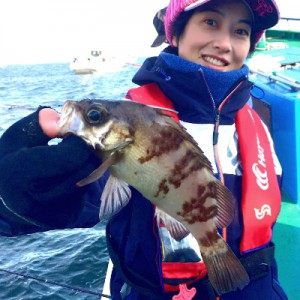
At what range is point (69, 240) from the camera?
7.38 m

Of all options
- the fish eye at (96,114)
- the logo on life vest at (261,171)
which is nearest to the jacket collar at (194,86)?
the logo on life vest at (261,171)

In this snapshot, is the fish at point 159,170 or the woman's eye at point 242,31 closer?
the fish at point 159,170

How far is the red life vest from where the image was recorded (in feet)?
7.63

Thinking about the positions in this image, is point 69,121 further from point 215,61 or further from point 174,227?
point 215,61

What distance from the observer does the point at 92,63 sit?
5725 centimetres

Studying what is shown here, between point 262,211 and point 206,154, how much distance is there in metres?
0.53

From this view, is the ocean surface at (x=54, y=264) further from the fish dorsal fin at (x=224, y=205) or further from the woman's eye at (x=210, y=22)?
the fish dorsal fin at (x=224, y=205)

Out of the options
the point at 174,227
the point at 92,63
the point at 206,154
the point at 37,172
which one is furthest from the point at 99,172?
the point at 92,63

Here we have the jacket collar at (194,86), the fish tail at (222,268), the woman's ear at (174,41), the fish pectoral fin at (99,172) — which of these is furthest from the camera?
the woman's ear at (174,41)

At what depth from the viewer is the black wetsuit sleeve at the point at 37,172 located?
173 cm

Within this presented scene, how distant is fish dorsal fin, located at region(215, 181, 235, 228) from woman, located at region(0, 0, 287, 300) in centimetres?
32

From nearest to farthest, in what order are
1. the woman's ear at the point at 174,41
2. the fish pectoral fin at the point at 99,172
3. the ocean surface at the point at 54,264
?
the fish pectoral fin at the point at 99,172
the woman's ear at the point at 174,41
the ocean surface at the point at 54,264

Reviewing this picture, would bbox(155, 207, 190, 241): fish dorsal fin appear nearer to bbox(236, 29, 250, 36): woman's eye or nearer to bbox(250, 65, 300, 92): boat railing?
bbox(236, 29, 250, 36): woman's eye

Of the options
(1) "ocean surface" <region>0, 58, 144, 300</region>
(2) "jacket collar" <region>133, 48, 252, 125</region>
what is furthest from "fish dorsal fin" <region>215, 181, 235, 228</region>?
(1) "ocean surface" <region>0, 58, 144, 300</region>
